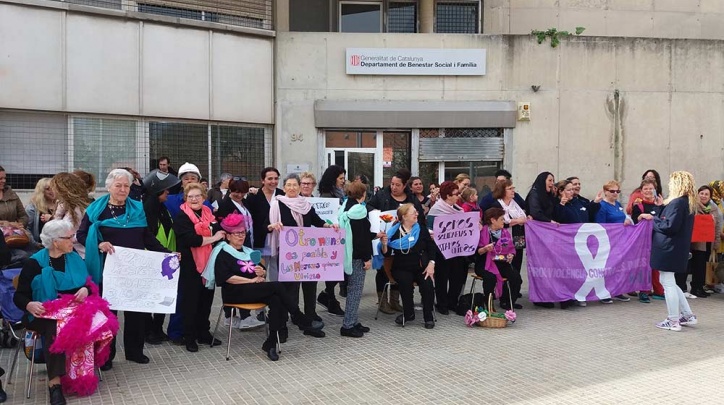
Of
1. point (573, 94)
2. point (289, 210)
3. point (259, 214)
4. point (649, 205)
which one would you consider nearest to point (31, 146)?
point (259, 214)

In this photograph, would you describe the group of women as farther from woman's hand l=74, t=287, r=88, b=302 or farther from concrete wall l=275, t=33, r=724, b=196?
concrete wall l=275, t=33, r=724, b=196

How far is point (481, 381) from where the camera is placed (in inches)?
221

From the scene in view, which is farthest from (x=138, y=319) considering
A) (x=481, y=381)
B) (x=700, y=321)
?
(x=700, y=321)

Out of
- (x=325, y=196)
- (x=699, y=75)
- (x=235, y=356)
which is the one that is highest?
(x=699, y=75)

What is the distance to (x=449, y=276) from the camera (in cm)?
860

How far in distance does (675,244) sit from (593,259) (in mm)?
1628

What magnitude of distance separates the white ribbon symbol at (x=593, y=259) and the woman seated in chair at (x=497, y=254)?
4.06ft

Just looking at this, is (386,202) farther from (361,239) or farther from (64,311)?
(64,311)

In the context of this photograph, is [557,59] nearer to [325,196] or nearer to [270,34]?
[270,34]

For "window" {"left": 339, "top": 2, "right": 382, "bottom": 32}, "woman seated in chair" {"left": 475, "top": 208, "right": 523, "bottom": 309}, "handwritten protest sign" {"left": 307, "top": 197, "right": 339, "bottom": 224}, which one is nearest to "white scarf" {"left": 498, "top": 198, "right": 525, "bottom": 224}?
"woman seated in chair" {"left": 475, "top": 208, "right": 523, "bottom": 309}

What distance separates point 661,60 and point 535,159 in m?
4.33

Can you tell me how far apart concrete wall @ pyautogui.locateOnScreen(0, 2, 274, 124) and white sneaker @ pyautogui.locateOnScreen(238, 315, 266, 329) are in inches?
301

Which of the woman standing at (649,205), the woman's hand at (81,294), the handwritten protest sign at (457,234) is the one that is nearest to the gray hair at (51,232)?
the woman's hand at (81,294)

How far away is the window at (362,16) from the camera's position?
17.0 meters
